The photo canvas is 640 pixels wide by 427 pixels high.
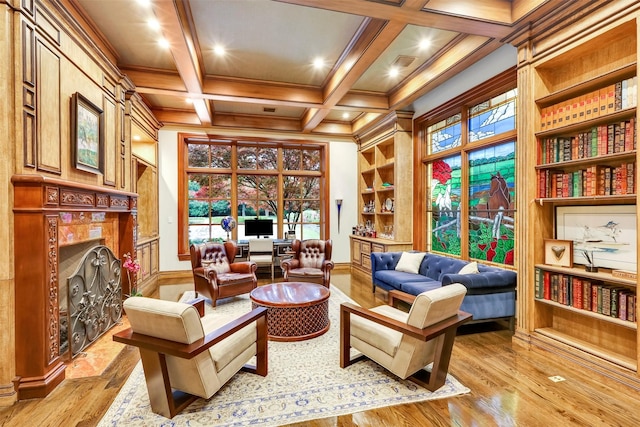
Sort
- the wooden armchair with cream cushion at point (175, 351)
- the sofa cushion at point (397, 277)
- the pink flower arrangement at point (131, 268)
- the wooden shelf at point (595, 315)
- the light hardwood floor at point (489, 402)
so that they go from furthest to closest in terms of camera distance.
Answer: the sofa cushion at point (397, 277) → the pink flower arrangement at point (131, 268) → the wooden shelf at point (595, 315) → the light hardwood floor at point (489, 402) → the wooden armchair with cream cushion at point (175, 351)

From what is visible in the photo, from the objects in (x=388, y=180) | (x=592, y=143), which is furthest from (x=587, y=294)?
(x=388, y=180)

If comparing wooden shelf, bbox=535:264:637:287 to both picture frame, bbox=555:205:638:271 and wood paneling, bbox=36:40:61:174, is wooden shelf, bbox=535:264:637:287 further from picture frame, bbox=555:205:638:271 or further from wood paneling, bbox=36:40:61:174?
wood paneling, bbox=36:40:61:174

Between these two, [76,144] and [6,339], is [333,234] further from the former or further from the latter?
[6,339]

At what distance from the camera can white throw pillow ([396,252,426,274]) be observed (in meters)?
4.66

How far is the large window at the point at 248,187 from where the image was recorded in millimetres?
6656

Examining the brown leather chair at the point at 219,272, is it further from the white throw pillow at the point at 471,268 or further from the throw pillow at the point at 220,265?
the white throw pillow at the point at 471,268

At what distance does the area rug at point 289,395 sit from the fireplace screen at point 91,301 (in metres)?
0.76

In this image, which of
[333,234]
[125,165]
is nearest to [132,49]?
[125,165]

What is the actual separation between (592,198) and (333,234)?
5113 millimetres

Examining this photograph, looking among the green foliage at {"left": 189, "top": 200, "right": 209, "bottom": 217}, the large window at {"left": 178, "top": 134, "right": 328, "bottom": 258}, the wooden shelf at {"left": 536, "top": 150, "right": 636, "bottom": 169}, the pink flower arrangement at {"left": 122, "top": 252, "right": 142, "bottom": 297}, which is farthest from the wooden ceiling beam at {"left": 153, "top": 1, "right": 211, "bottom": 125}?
the wooden shelf at {"left": 536, "top": 150, "right": 636, "bottom": 169}

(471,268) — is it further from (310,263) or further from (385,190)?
(385,190)

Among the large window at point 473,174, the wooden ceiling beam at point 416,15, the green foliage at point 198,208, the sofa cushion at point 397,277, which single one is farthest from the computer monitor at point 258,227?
the wooden ceiling beam at point 416,15

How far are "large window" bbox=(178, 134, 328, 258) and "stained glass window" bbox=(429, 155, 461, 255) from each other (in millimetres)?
2736

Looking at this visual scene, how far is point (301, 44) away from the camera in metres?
3.77
